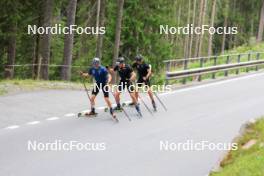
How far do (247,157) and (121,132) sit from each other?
5.44m

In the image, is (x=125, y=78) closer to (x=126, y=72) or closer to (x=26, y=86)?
(x=126, y=72)

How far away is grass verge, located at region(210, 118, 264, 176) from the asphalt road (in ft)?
3.25

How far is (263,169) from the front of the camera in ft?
29.0

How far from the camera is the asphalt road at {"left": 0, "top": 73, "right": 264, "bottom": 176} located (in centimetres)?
1164

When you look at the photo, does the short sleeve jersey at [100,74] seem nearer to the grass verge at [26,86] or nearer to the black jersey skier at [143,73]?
the black jersey skier at [143,73]

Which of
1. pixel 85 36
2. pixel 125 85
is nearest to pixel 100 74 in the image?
pixel 125 85

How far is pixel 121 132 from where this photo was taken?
14820mm

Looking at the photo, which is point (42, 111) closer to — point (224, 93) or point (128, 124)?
point (128, 124)

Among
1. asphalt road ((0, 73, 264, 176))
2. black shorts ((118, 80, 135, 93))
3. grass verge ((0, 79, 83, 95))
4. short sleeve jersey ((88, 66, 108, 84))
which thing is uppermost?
short sleeve jersey ((88, 66, 108, 84))

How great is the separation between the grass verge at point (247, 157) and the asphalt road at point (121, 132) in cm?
99

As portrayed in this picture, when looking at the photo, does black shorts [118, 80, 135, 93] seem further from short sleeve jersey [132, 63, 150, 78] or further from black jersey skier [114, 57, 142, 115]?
short sleeve jersey [132, 63, 150, 78]

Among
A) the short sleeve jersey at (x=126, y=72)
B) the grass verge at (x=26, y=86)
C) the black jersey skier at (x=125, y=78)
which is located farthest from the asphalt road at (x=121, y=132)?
the short sleeve jersey at (x=126, y=72)

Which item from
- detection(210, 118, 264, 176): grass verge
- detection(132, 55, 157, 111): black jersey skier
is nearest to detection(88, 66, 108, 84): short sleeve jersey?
detection(132, 55, 157, 111): black jersey skier

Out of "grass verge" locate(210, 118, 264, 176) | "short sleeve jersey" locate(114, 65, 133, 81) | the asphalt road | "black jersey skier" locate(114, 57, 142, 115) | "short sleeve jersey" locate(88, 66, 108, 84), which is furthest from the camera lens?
"short sleeve jersey" locate(114, 65, 133, 81)
